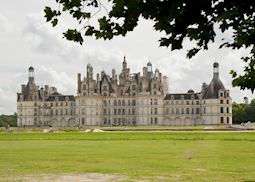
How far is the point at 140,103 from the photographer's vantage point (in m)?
93.6

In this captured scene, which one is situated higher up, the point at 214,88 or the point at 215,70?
the point at 215,70

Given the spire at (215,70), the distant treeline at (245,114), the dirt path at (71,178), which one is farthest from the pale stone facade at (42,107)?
the dirt path at (71,178)

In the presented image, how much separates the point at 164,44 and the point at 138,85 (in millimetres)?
89889

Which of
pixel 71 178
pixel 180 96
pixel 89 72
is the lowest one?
pixel 71 178

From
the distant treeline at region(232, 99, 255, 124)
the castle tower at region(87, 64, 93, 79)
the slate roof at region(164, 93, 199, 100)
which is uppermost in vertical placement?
the castle tower at region(87, 64, 93, 79)

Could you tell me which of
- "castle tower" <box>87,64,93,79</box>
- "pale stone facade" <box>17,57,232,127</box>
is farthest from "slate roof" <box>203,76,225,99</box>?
"castle tower" <box>87,64,93,79</box>

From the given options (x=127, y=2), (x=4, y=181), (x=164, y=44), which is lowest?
(x=4, y=181)

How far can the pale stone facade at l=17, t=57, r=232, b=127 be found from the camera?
9212cm

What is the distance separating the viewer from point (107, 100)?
313ft

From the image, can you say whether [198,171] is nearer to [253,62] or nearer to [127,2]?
[253,62]

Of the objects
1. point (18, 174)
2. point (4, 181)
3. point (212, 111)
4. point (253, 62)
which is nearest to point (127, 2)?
point (253, 62)

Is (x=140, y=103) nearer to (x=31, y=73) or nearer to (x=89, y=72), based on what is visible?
(x=89, y=72)

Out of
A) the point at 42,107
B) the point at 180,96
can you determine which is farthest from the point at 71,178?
the point at 42,107

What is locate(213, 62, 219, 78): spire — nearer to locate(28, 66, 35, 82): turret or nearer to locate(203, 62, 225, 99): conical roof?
locate(203, 62, 225, 99): conical roof
